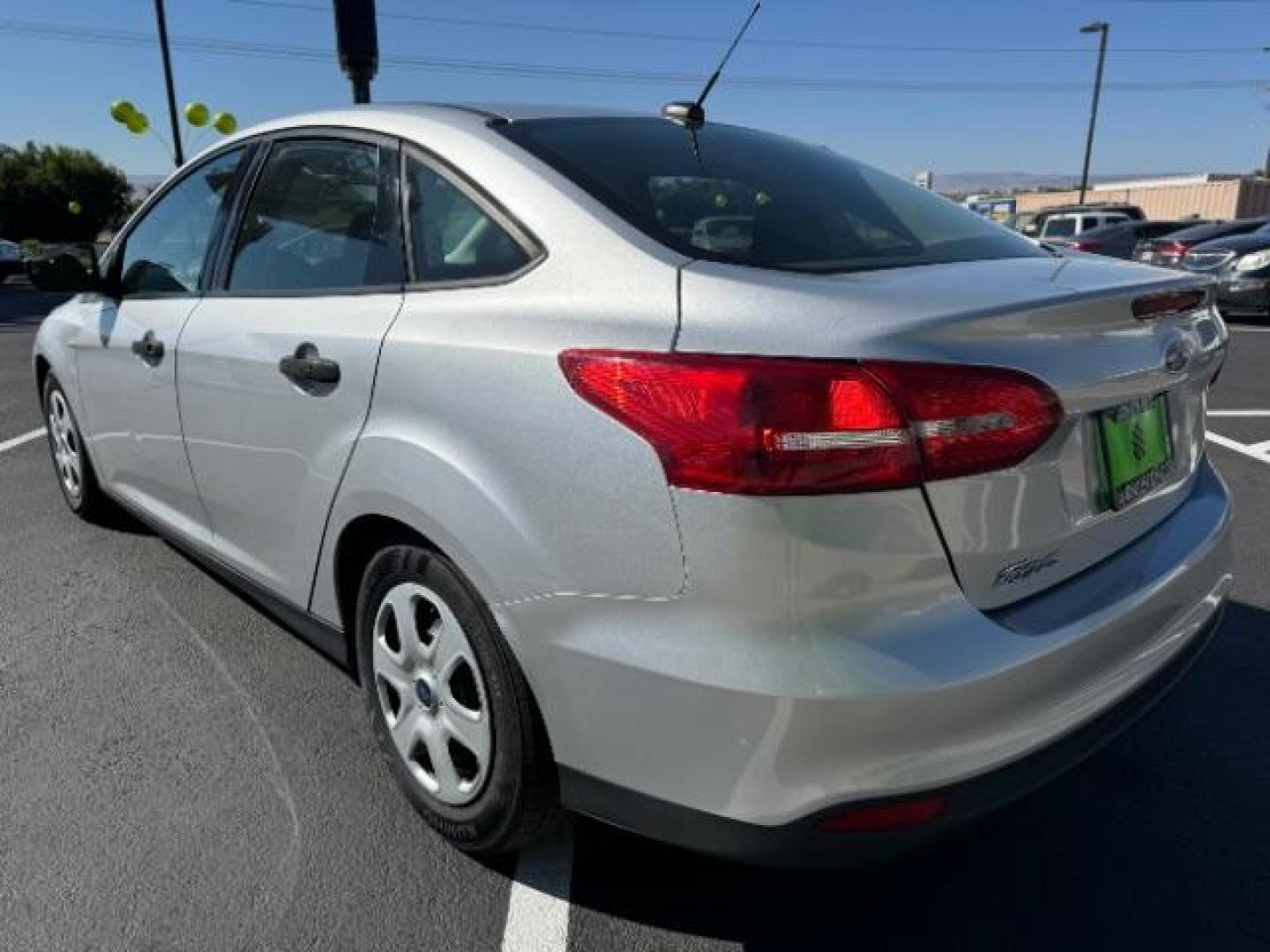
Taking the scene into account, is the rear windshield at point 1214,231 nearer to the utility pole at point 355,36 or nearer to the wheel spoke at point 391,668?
the utility pole at point 355,36

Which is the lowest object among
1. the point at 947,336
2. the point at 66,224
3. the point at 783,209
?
A: the point at 66,224

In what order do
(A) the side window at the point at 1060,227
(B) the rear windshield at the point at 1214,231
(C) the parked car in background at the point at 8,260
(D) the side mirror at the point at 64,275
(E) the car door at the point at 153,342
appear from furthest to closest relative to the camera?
1. (A) the side window at the point at 1060,227
2. (C) the parked car in background at the point at 8,260
3. (B) the rear windshield at the point at 1214,231
4. (D) the side mirror at the point at 64,275
5. (E) the car door at the point at 153,342

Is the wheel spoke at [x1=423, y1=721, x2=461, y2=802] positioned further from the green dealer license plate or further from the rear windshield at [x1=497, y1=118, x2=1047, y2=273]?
the green dealer license plate

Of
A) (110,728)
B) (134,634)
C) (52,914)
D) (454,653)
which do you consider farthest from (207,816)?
(134,634)

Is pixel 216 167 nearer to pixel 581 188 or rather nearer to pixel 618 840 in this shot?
pixel 581 188

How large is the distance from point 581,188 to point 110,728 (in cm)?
204

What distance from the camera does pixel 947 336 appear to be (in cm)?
163

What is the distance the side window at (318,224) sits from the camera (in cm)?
240

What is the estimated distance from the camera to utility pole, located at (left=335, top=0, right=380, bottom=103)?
7.13 metres

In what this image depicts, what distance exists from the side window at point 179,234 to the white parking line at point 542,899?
1.93m

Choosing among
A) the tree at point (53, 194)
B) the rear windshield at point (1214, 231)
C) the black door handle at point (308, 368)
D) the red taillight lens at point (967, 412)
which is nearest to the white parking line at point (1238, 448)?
the red taillight lens at point (967, 412)

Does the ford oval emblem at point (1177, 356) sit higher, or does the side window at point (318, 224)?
the side window at point (318, 224)

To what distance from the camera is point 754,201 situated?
2.37 metres

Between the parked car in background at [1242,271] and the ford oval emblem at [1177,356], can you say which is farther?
the parked car in background at [1242,271]
